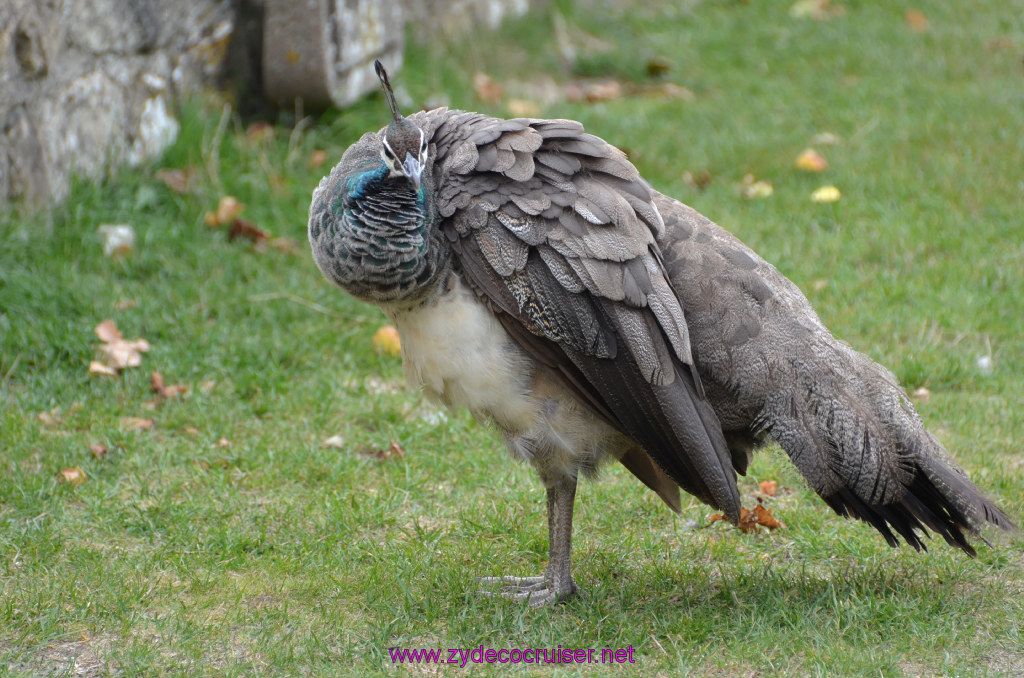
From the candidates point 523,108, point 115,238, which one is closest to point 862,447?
point 115,238

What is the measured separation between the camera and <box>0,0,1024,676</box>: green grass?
3.48 m

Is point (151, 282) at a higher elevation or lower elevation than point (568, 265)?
lower

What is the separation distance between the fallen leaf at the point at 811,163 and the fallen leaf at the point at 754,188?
240 millimetres

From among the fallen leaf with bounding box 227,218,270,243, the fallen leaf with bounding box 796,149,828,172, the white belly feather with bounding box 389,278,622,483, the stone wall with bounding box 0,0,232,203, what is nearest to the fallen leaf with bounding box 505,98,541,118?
the fallen leaf with bounding box 796,149,828,172

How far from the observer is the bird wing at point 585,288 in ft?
11.0

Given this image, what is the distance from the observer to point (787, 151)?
23.4ft

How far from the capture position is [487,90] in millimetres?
7582

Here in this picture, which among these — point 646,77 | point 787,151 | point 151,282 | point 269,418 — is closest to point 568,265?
point 269,418

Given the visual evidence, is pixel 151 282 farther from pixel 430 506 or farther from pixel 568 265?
pixel 568 265

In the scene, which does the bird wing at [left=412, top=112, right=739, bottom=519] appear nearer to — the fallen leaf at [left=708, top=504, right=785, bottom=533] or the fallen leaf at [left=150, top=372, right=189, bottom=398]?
the fallen leaf at [left=708, top=504, right=785, bottom=533]

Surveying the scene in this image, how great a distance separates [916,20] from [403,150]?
22.1 ft

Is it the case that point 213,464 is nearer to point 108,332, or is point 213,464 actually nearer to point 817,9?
point 108,332

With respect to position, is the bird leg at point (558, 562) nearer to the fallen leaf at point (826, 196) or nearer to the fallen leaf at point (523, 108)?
the fallen leaf at point (826, 196)

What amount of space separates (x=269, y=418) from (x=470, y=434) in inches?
33.6
